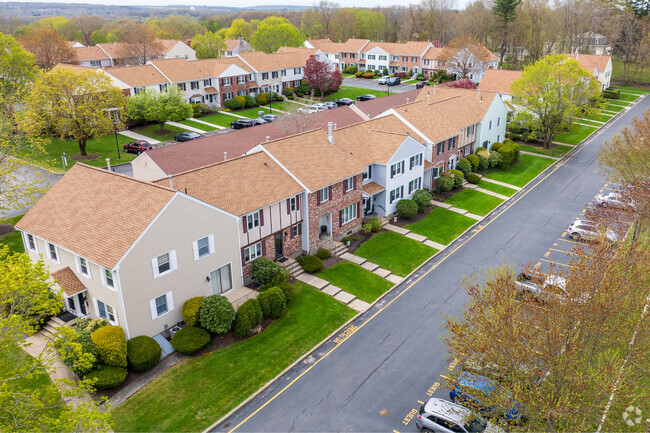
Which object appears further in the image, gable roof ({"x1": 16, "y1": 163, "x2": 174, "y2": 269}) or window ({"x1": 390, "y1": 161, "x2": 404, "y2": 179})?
window ({"x1": 390, "y1": 161, "x2": 404, "y2": 179})

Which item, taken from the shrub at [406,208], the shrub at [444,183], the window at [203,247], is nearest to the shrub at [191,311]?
the window at [203,247]

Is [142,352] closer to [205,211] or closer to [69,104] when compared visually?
[205,211]

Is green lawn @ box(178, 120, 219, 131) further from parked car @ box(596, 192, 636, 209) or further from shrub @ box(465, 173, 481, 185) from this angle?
parked car @ box(596, 192, 636, 209)

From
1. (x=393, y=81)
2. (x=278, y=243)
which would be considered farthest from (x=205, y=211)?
(x=393, y=81)

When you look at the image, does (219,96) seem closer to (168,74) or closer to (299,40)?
(168,74)

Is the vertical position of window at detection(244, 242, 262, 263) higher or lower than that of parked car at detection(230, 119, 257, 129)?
lower

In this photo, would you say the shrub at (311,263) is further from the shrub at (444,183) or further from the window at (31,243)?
the shrub at (444,183)

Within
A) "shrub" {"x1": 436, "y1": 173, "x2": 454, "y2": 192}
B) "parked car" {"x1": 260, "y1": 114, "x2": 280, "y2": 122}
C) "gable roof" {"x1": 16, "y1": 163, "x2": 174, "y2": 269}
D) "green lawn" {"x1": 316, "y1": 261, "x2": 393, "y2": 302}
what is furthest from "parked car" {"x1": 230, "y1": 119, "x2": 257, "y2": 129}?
"gable roof" {"x1": 16, "y1": 163, "x2": 174, "y2": 269}
